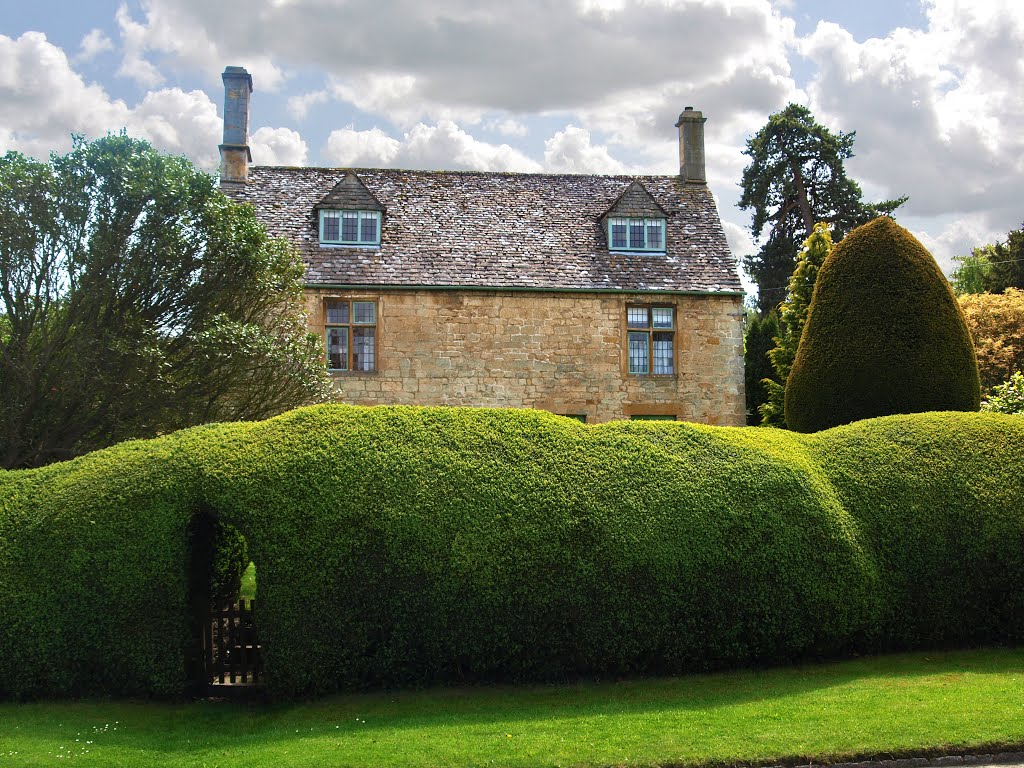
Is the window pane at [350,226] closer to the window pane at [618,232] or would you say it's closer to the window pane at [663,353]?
the window pane at [618,232]

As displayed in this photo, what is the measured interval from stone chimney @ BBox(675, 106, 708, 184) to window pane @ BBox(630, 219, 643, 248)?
3598mm

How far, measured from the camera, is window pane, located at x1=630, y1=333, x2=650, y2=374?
24766mm

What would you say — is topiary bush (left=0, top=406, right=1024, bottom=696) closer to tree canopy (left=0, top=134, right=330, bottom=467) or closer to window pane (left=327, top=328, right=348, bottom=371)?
tree canopy (left=0, top=134, right=330, bottom=467)

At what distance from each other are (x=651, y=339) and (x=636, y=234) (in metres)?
3.42

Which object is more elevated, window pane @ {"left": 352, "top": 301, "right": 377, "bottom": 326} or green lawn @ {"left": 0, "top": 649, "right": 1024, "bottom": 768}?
window pane @ {"left": 352, "top": 301, "right": 377, "bottom": 326}

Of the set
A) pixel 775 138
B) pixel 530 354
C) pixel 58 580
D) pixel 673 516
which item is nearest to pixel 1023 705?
pixel 673 516

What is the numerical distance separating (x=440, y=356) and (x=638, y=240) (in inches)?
277

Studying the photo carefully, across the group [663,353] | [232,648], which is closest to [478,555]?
[232,648]

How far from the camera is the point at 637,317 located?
2488 centimetres

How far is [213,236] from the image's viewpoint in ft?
53.3

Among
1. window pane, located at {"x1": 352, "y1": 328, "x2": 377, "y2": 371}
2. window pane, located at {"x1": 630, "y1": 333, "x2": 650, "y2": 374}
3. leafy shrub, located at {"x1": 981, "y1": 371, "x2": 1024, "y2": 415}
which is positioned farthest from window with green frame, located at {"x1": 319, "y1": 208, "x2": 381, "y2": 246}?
leafy shrub, located at {"x1": 981, "y1": 371, "x2": 1024, "y2": 415}

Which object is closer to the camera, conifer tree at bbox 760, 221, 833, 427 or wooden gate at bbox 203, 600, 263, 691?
wooden gate at bbox 203, 600, 263, 691

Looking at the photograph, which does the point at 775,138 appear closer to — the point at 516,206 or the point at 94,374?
the point at 516,206

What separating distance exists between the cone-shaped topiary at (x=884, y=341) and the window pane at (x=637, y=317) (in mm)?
10700
